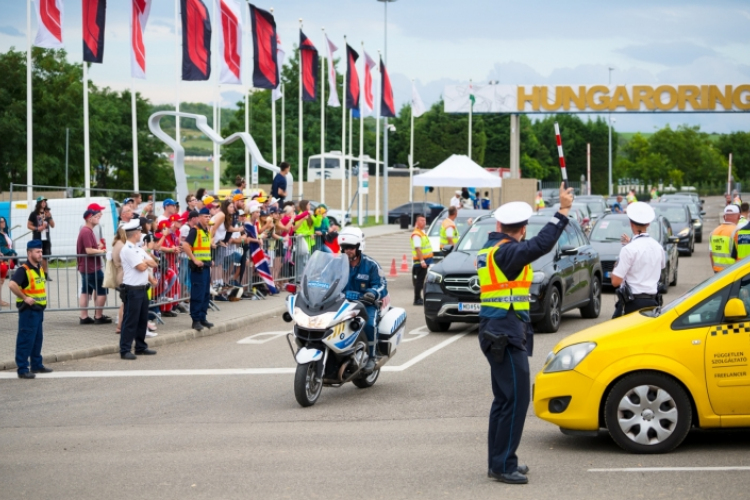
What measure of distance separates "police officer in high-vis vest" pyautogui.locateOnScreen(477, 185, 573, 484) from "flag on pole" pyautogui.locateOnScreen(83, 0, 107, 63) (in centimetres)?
2149

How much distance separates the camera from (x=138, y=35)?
28.4m

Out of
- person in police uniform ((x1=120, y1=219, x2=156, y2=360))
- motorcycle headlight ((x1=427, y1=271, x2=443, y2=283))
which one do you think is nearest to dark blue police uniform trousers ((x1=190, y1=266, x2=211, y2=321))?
person in police uniform ((x1=120, y1=219, x2=156, y2=360))

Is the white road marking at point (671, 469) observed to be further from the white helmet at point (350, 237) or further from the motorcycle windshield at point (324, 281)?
the white helmet at point (350, 237)

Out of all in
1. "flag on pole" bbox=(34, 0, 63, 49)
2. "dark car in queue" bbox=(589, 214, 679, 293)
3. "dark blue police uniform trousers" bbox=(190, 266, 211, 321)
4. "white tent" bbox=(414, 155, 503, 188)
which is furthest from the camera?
"white tent" bbox=(414, 155, 503, 188)

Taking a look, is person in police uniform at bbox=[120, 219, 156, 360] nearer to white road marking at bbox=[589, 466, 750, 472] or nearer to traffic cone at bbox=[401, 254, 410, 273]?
white road marking at bbox=[589, 466, 750, 472]

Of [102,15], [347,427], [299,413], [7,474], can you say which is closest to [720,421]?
[347,427]

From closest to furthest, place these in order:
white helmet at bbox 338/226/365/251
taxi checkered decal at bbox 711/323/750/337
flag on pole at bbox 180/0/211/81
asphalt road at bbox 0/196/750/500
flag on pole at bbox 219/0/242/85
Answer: asphalt road at bbox 0/196/750/500, taxi checkered decal at bbox 711/323/750/337, white helmet at bbox 338/226/365/251, flag on pole at bbox 180/0/211/81, flag on pole at bbox 219/0/242/85

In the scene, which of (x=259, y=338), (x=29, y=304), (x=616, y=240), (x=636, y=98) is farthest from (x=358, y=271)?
(x=636, y=98)

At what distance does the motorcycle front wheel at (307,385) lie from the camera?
9.86m

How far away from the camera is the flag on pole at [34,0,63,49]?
24812 mm

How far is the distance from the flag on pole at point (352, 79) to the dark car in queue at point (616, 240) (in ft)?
61.9

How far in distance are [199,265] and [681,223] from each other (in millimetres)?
23326

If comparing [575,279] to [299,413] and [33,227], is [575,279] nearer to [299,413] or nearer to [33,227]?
[299,413]

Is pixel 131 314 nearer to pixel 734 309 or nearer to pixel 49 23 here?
pixel 734 309
